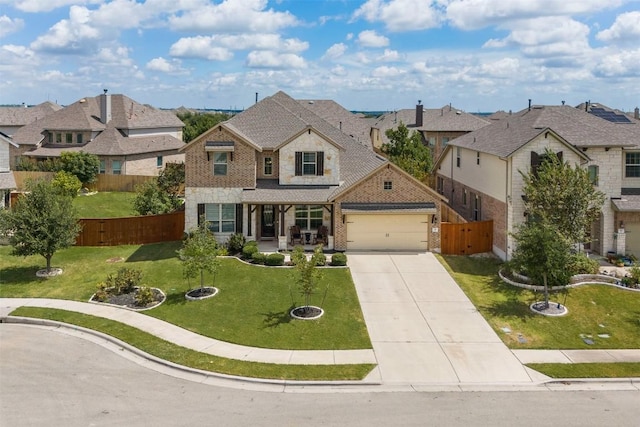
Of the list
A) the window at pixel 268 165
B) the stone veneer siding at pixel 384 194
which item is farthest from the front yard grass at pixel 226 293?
the window at pixel 268 165

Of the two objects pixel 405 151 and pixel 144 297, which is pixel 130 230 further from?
pixel 405 151

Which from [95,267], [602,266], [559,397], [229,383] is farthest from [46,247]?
[602,266]

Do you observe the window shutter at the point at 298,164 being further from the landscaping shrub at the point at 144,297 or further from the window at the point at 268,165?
the landscaping shrub at the point at 144,297

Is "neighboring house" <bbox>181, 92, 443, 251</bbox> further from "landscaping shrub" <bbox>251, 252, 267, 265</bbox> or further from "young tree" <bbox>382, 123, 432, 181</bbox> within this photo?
"young tree" <bbox>382, 123, 432, 181</bbox>

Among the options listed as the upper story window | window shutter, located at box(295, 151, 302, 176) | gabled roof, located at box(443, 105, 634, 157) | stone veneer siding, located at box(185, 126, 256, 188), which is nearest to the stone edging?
gabled roof, located at box(443, 105, 634, 157)

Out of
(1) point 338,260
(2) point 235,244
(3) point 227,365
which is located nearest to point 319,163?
(2) point 235,244
